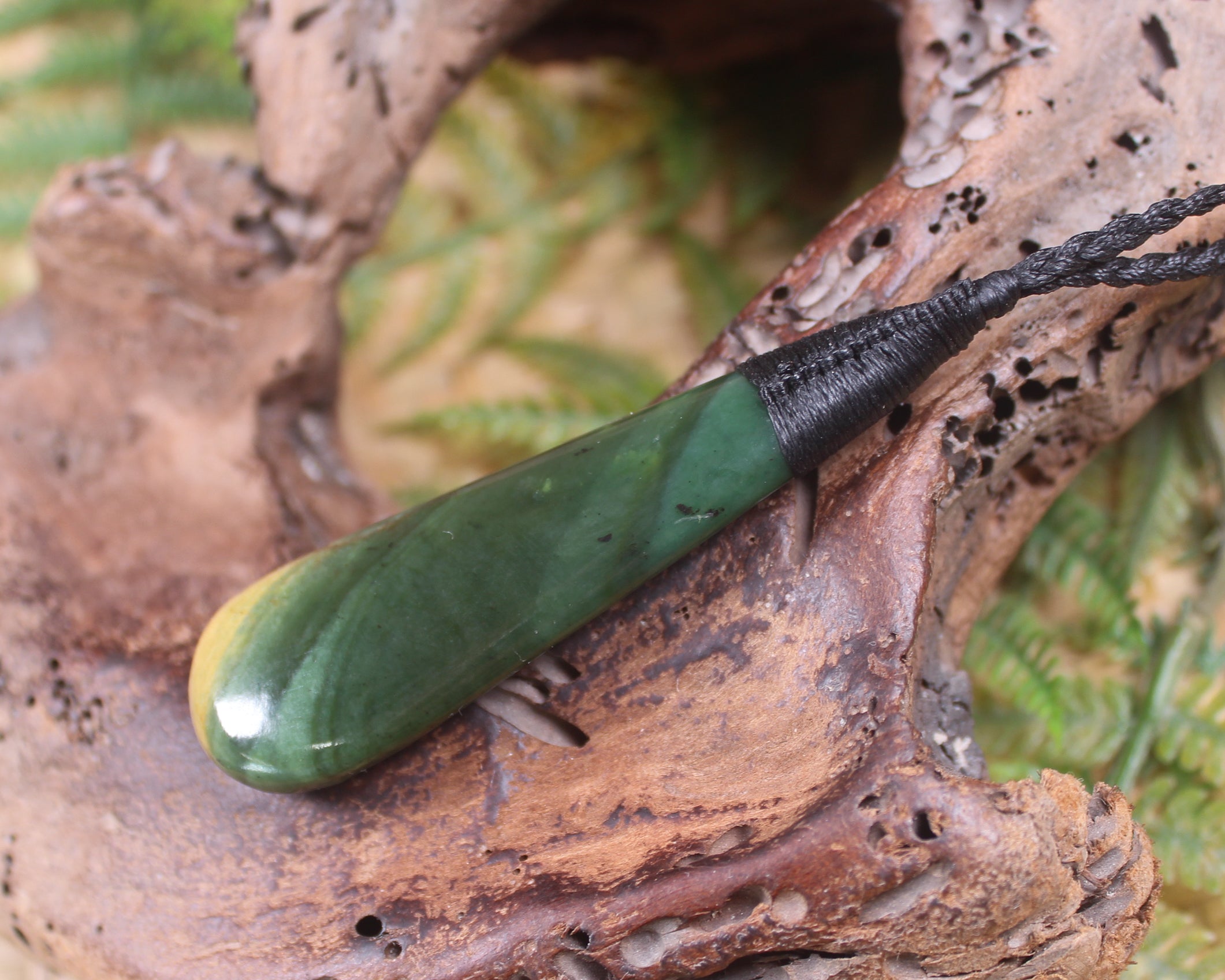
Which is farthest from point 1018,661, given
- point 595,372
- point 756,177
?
point 756,177

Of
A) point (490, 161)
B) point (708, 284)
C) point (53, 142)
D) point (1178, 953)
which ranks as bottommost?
point (1178, 953)

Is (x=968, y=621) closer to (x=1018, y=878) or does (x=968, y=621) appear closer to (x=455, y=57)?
(x=1018, y=878)

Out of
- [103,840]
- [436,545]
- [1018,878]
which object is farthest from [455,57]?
[1018,878]

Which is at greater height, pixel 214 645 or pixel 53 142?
pixel 53 142

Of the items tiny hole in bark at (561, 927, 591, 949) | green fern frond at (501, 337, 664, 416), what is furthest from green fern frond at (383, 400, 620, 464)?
tiny hole in bark at (561, 927, 591, 949)

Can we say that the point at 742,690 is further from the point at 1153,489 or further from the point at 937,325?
the point at 1153,489

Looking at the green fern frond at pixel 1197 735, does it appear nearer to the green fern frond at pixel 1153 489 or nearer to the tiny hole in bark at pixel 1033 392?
A: the green fern frond at pixel 1153 489

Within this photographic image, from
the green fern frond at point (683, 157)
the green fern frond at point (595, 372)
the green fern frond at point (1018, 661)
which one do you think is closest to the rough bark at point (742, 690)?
the green fern frond at point (1018, 661)
